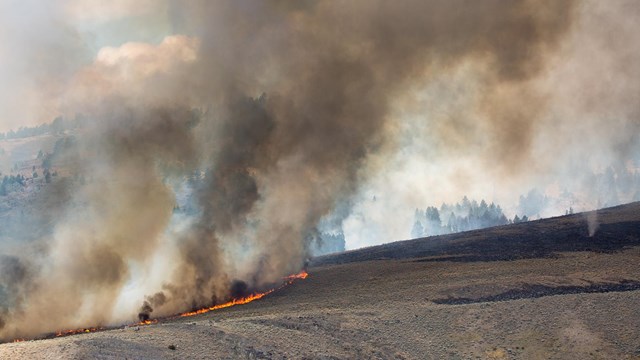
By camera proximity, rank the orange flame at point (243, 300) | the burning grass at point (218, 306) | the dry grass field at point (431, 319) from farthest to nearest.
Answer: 1. the orange flame at point (243, 300)
2. the burning grass at point (218, 306)
3. the dry grass field at point (431, 319)

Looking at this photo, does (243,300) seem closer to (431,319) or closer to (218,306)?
(218,306)

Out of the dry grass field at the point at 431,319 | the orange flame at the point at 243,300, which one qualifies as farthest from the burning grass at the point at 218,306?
the dry grass field at the point at 431,319

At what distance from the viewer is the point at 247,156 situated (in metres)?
71.9

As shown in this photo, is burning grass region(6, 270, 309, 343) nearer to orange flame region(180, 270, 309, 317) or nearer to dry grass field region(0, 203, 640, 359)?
orange flame region(180, 270, 309, 317)

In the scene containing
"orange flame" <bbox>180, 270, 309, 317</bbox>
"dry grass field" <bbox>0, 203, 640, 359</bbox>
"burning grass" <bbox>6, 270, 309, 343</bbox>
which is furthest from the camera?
"orange flame" <bbox>180, 270, 309, 317</bbox>

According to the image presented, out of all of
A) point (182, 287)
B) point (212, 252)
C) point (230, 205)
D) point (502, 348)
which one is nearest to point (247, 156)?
point (230, 205)

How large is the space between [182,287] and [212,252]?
5.54 m

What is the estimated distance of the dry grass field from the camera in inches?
1496

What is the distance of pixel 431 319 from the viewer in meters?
46.3

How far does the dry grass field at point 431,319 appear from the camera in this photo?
38000mm

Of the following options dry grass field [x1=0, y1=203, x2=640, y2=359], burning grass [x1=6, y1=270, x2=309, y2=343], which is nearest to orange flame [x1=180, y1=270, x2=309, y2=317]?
burning grass [x1=6, y1=270, x2=309, y2=343]

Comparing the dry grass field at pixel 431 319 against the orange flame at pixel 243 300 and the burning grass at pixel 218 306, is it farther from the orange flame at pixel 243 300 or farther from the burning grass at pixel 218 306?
the burning grass at pixel 218 306

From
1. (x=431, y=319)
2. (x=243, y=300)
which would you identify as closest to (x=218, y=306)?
(x=243, y=300)

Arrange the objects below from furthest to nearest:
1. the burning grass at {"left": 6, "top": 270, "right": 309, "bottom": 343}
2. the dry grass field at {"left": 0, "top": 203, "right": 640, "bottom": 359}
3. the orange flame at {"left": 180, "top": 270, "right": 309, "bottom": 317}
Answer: the orange flame at {"left": 180, "top": 270, "right": 309, "bottom": 317} → the burning grass at {"left": 6, "top": 270, "right": 309, "bottom": 343} → the dry grass field at {"left": 0, "top": 203, "right": 640, "bottom": 359}
